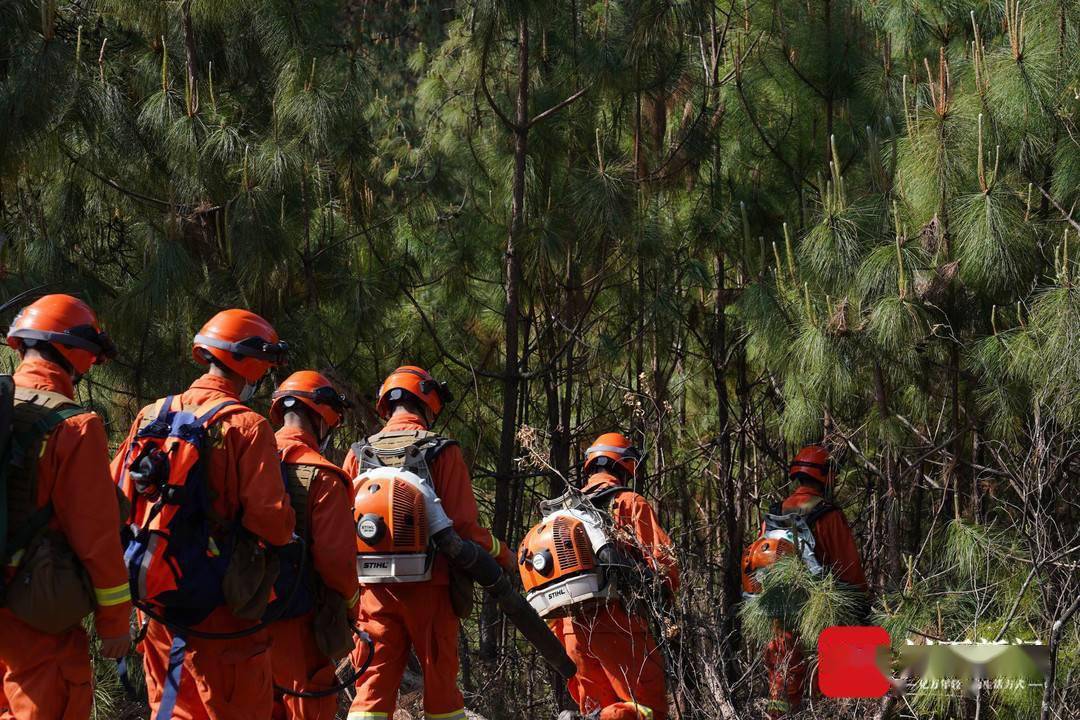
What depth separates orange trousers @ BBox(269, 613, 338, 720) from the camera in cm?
495

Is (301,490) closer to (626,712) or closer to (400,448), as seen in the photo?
(400,448)

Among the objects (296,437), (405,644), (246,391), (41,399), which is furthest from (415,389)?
(41,399)

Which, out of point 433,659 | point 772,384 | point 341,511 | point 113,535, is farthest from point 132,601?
point 772,384

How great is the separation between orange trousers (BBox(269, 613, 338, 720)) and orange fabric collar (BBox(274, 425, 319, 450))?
717mm

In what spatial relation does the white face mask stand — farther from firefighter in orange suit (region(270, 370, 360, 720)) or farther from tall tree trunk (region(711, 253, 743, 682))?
tall tree trunk (region(711, 253, 743, 682))

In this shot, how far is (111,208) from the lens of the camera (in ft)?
24.1

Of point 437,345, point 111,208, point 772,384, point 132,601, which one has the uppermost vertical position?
point 111,208

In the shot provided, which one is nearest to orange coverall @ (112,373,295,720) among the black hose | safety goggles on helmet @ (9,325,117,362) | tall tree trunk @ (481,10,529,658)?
safety goggles on helmet @ (9,325,117,362)

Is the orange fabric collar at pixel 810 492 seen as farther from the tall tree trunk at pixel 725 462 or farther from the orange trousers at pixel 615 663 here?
the orange trousers at pixel 615 663

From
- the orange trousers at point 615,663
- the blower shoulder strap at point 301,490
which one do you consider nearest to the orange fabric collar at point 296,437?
the blower shoulder strap at point 301,490

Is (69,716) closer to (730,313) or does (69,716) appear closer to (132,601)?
(132,601)

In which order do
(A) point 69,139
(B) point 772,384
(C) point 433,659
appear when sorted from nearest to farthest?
(C) point 433,659
(A) point 69,139
(B) point 772,384

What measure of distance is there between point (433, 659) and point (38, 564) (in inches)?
94.6

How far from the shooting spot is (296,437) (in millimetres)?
5203
